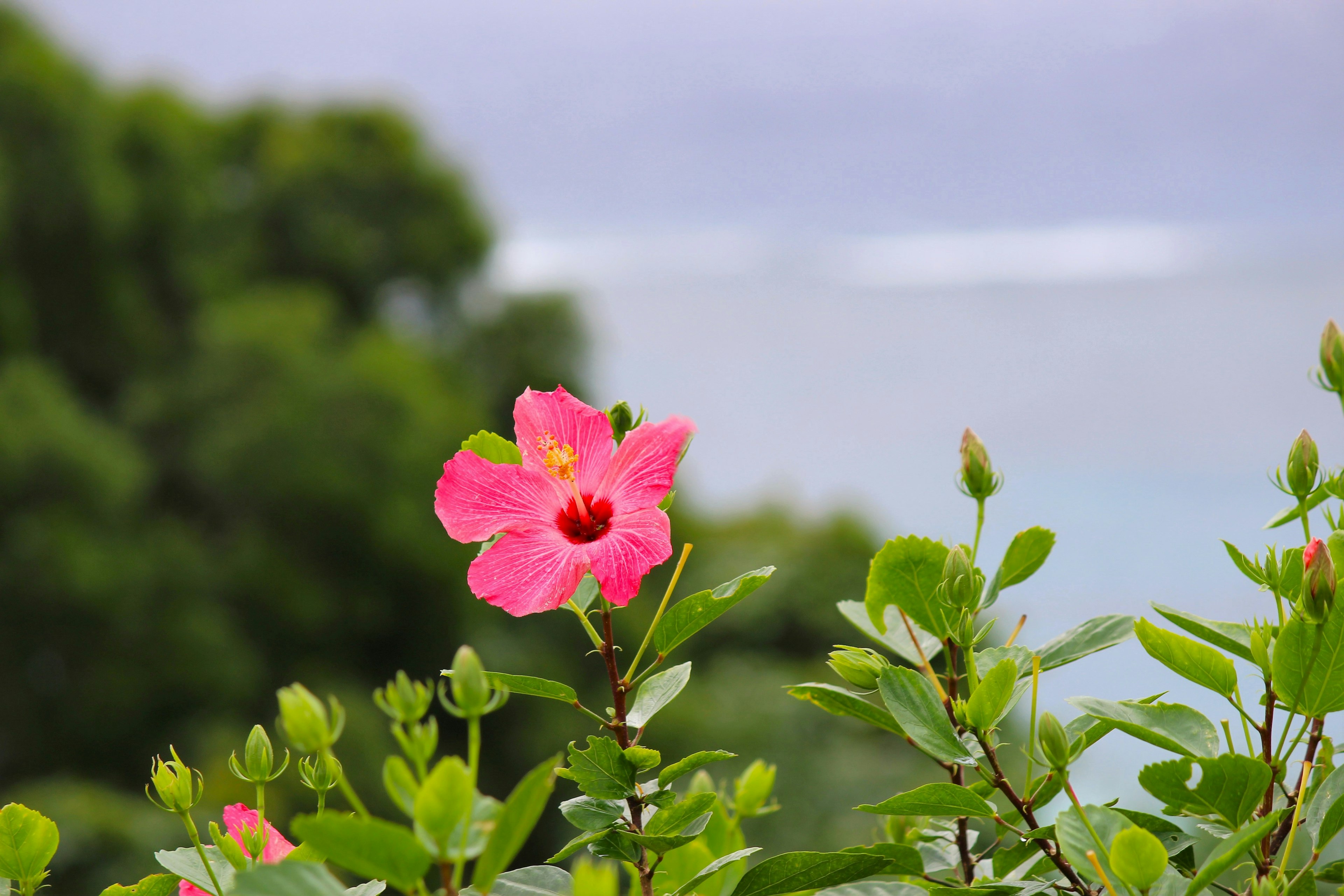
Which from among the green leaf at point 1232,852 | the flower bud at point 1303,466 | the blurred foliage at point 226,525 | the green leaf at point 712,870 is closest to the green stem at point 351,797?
the green leaf at point 712,870

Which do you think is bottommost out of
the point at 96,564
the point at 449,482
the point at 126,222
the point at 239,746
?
the point at 239,746

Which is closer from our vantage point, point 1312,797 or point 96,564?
point 1312,797

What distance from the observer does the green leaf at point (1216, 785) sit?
327mm

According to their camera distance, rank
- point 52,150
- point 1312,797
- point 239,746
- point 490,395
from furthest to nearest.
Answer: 1. point 490,395
2. point 52,150
3. point 239,746
4. point 1312,797

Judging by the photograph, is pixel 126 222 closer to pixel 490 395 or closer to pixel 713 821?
pixel 490 395

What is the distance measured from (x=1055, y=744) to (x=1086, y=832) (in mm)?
29

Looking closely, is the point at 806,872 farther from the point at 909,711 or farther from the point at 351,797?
the point at 351,797

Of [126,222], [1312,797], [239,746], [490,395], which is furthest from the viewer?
[490,395]

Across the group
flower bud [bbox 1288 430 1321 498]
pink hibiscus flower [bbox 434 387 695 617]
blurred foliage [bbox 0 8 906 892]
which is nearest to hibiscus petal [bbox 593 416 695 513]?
pink hibiscus flower [bbox 434 387 695 617]

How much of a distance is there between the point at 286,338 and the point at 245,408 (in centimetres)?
47

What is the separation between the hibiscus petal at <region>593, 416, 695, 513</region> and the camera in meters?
0.38

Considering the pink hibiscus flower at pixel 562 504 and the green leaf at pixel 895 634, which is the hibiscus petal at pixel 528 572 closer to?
the pink hibiscus flower at pixel 562 504

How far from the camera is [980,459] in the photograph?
0.43 m

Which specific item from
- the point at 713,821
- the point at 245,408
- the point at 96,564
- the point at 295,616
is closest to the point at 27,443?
the point at 96,564
